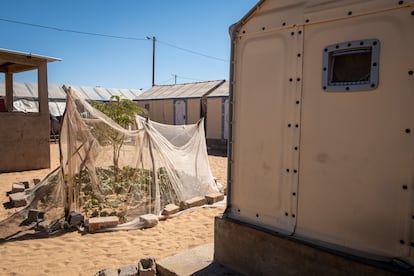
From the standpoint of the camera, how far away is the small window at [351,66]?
1870 millimetres

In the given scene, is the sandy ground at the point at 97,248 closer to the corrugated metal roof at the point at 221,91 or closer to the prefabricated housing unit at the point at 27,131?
the prefabricated housing unit at the point at 27,131

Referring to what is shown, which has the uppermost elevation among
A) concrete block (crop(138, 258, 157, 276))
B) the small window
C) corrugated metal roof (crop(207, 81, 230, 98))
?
corrugated metal roof (crop(207, 81, 230, 98))

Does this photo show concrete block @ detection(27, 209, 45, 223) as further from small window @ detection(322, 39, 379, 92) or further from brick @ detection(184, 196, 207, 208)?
small window @ detection(322, 39, 379, 92)

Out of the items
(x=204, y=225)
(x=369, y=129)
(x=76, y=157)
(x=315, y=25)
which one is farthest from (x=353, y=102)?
(x=76, y=157)

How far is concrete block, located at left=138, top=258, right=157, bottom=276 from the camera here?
2.96m

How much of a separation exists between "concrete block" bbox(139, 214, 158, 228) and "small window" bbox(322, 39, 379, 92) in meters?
3.53

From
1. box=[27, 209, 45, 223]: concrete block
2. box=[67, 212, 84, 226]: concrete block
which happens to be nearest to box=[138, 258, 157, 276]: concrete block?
box=[67, 212, 84, 226]: concrete block

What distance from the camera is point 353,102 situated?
195cm

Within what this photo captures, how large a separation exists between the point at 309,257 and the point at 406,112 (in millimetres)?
1184

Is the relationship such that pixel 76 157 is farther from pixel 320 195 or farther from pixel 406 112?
pixel 406 112

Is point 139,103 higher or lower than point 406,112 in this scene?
higher

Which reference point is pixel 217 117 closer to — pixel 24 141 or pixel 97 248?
pixel 24 141

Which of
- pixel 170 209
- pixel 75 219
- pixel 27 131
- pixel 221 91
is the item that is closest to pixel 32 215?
pixel 75 219

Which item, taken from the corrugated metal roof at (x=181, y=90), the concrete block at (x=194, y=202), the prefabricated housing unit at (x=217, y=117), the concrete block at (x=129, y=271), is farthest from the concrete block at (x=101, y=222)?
the corrugated metal roof at (x=181, y=90)
